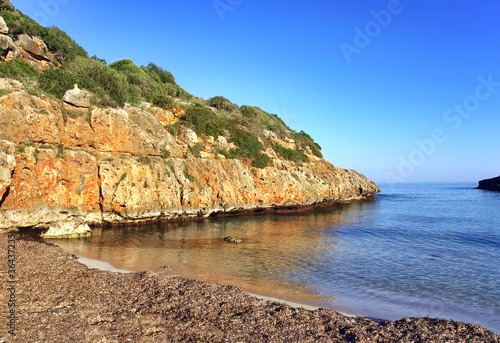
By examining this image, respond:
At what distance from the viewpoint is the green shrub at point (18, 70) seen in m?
21.1

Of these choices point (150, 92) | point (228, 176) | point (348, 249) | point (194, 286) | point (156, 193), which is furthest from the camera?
point (150, 92)

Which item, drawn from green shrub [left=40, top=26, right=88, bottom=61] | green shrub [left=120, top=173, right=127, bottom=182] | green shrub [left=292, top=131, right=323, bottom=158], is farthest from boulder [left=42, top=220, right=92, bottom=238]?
green shrub [left=292, top=131, right=323, bottom=158]

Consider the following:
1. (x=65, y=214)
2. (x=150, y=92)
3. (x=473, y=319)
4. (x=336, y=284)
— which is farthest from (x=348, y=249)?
(x=150, y=92)

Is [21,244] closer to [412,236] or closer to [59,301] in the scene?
[59,301]

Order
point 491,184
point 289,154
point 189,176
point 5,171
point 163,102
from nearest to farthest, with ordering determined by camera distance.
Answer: point 5,171
point 189,176
point 163,102
point 289,154
point 491,184

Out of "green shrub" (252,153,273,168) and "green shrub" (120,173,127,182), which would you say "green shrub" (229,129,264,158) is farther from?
"green shrub" (120,173,127,182)

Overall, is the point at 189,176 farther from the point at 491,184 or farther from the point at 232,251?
the point at 491,184

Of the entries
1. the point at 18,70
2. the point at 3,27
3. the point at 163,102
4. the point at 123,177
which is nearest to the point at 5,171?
the point at 123,177

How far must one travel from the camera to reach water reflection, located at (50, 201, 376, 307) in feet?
34.2

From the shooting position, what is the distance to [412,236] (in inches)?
775

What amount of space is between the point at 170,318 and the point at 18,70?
24.1 metres

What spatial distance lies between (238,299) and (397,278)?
21.7 ft

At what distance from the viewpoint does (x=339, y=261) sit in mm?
13141

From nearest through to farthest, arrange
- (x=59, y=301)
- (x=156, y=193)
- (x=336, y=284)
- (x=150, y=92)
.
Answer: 1. (x=59, y=301)
2. (x=336, y=284)
3. (x=156, y=193)
4. (x=150, y=92)
